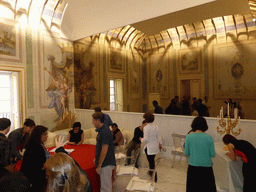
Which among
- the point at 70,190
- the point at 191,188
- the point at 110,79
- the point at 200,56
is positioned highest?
the point at 200,56

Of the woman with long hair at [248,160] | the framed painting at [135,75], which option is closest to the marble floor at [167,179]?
the woman with long hair at [248,160]

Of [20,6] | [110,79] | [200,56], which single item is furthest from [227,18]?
[20,6]

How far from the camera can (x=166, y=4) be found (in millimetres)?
6879

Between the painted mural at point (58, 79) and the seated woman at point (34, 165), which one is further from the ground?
the painted mural at point (58, 79)

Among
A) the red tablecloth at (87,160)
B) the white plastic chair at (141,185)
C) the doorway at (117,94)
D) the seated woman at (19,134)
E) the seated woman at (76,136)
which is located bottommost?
the white plastic chair at (141,185)

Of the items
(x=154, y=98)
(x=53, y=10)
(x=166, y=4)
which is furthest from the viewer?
(x=154, y=98)

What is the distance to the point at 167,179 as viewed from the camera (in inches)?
215

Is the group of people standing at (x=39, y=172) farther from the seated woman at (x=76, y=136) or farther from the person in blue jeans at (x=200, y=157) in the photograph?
the seated woman at (x=76, y=136)

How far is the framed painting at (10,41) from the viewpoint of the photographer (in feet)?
25.7

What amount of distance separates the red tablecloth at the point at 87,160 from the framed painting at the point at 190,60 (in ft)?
30.5

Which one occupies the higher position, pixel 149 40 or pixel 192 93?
pixel 149 40

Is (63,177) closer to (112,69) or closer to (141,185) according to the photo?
(141,185)

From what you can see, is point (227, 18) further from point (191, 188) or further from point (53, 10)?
point (191, 188)

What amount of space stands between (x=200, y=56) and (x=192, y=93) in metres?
2.33
